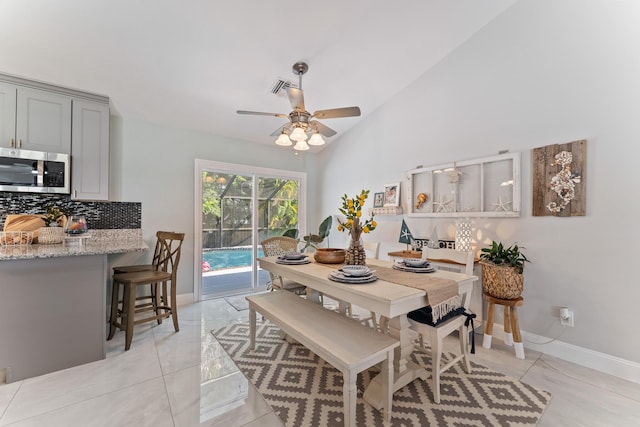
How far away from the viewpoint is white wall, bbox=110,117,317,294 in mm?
3238

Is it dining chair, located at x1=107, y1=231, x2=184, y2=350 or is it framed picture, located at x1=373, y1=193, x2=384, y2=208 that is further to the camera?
framed picture, located at x1=373, y1=193, x2=384, y2=208

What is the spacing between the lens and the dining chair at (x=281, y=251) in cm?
302

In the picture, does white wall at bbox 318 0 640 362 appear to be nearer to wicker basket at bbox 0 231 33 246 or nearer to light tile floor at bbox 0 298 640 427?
light tile floor at bbox 0 298 640 427

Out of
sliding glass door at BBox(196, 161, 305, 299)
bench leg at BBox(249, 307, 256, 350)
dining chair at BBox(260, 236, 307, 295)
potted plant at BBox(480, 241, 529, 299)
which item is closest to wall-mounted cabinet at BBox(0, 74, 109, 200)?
sliding glass door at BBox(196, 161, 305, 299)

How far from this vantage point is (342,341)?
5.17 feet

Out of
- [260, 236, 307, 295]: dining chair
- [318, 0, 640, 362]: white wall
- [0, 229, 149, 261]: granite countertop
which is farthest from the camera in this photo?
[260, 236, 307, 295]: dining chair

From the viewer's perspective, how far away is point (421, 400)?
5.81ft

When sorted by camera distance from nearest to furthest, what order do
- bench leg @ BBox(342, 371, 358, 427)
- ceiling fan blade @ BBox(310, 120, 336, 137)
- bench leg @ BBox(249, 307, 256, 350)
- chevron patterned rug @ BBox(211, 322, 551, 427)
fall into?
bench leg @ BBox(342, 371, 358, 427)
chevron patterned rug @ BBox(211, 322, 551, 427)
bench leg @ BBox(249, 307, 256, 350)
ceiling fan blade @ BBox(310, 120, 336, 137)

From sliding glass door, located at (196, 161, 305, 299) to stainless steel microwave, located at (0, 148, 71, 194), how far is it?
1.44 m

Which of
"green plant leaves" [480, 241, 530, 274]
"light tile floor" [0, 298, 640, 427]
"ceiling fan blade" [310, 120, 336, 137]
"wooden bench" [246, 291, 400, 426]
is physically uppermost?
"ceiling fan blade" [310, 120, 336, 137]

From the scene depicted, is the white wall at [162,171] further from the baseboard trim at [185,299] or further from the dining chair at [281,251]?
the dining chair at [281,251]

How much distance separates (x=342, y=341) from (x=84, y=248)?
7.60 feet

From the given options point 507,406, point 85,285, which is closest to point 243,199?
point 85,285

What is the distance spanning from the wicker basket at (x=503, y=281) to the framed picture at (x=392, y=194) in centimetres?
148
